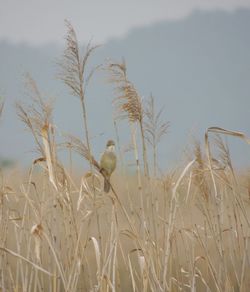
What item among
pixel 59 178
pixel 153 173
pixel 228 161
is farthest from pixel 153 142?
pixel 59 178

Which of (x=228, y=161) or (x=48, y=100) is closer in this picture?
(x=48, y=100)

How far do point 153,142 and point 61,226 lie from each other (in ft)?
1.64

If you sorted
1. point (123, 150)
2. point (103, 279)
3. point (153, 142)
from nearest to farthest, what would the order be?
point (103, 279)
point (153, 142)
point (123, 150)

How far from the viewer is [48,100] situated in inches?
51.3

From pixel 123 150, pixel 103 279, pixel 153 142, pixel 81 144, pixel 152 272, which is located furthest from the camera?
pixel 123 150

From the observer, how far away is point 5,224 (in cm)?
163

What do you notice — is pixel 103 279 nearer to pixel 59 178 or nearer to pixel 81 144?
pixel 59 178

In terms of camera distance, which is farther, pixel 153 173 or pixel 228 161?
pixel 153 173

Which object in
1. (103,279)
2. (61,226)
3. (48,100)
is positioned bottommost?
(103,279)

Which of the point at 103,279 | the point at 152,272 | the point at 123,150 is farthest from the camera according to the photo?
the point at 123,150

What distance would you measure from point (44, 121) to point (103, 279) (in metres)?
0.58

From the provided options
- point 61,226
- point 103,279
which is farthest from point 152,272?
point 61,226

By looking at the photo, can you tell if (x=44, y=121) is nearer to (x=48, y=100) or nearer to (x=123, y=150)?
(x=48, y=100)

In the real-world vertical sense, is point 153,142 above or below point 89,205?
above
